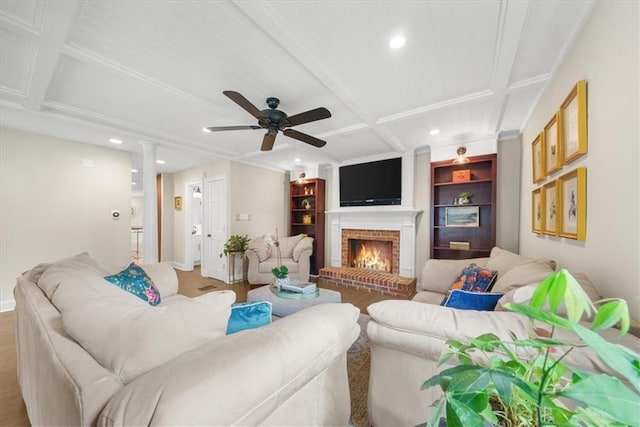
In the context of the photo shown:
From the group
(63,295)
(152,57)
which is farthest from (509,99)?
(63,295)

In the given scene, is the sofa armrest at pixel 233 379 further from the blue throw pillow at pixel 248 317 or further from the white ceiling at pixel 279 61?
the white ceiling at pixel 279 61

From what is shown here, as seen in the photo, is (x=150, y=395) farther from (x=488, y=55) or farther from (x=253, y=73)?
(x=488, y=55)

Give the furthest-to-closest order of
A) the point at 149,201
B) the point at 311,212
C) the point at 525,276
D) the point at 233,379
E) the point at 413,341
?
1. the point at 311,212
2. the point at 149,201
3. the point at 525,276
4. the point at 413,341
5. the point at 233,379

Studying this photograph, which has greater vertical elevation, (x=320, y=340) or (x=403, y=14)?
(x=403, y=14)

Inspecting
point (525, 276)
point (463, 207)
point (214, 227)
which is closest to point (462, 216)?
point (463, 207)

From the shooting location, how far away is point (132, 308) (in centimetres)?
89

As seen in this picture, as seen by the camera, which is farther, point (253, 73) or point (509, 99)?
point (509, 99)

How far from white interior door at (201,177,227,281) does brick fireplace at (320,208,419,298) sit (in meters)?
2.07

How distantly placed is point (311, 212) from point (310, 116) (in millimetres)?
3585

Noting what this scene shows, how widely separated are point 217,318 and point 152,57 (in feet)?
6.69

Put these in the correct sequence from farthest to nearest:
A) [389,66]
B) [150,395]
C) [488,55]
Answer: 1. [389,66]
2. [488,55]
3. [150,395]

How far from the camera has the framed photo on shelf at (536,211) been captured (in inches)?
90.9

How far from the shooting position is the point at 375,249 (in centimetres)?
481

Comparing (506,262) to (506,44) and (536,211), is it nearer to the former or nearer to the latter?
(536,211)
